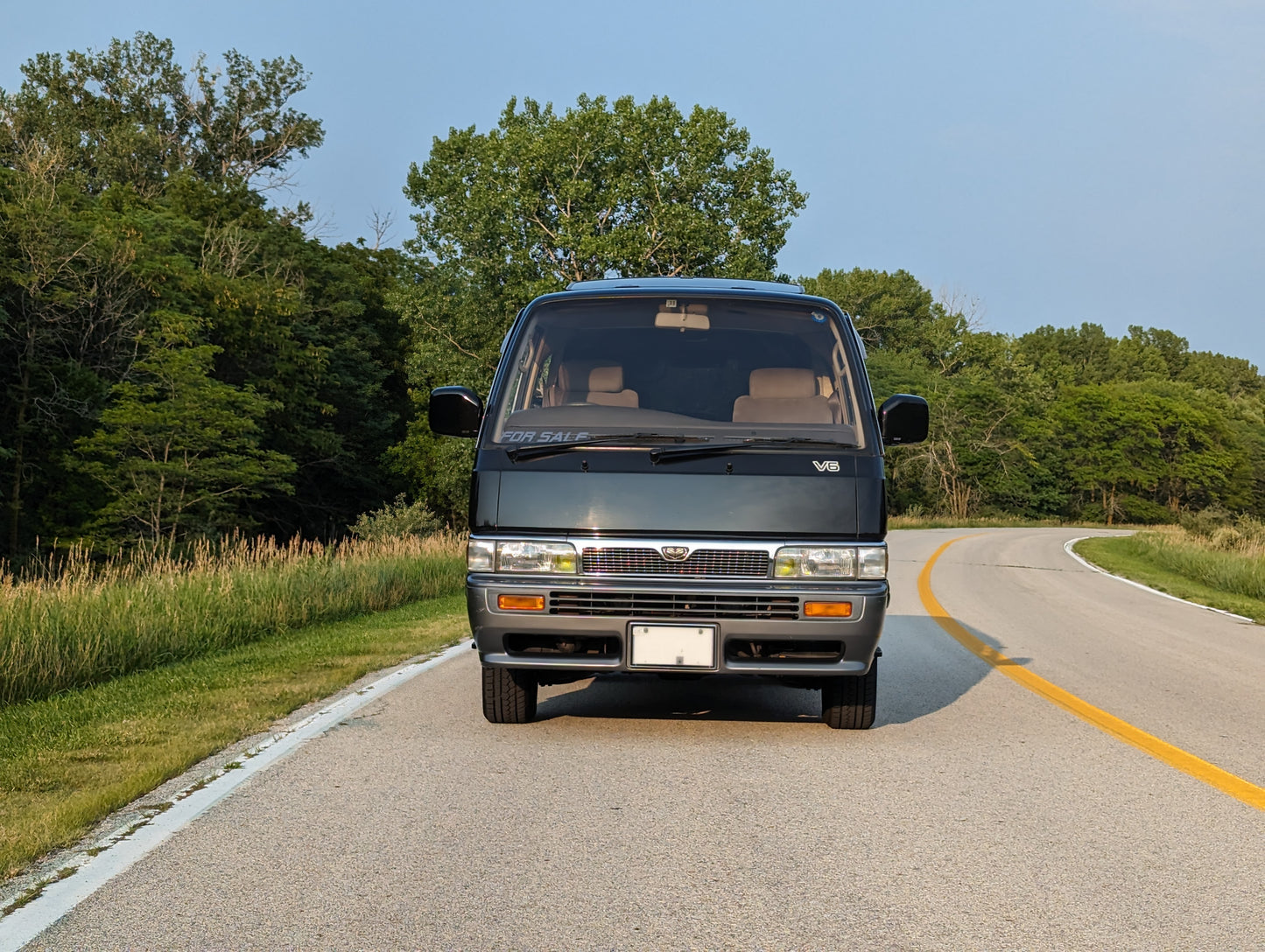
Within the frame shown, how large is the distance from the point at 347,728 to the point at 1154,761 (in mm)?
4275

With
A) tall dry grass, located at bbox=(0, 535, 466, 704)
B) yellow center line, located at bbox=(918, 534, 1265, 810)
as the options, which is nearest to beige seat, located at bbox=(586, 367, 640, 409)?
yellow center line, located at bbox=(918, 534, 1265, 810)

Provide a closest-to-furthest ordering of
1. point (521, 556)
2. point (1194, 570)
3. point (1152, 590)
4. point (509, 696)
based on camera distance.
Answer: point (521, 556) → point (509, 696) → point (1152, 590) → point (1194, 570)

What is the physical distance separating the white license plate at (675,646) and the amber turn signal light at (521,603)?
1.61 ft

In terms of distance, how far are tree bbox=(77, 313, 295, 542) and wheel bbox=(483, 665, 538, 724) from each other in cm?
2940

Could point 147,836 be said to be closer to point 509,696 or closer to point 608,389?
point 509,696

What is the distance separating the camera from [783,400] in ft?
22.2

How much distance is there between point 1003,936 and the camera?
3688mm

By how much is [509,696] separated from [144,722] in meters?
2.04

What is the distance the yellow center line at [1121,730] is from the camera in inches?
230

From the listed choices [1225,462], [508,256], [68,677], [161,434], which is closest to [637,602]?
[68,677]

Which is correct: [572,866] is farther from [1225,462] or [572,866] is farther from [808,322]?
[1225,462]

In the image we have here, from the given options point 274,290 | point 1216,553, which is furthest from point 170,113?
point 1216,553

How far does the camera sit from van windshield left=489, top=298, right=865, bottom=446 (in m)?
6.62

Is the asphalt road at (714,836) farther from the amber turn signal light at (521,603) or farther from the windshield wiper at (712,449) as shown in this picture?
the windshield wiper at (712,449)
